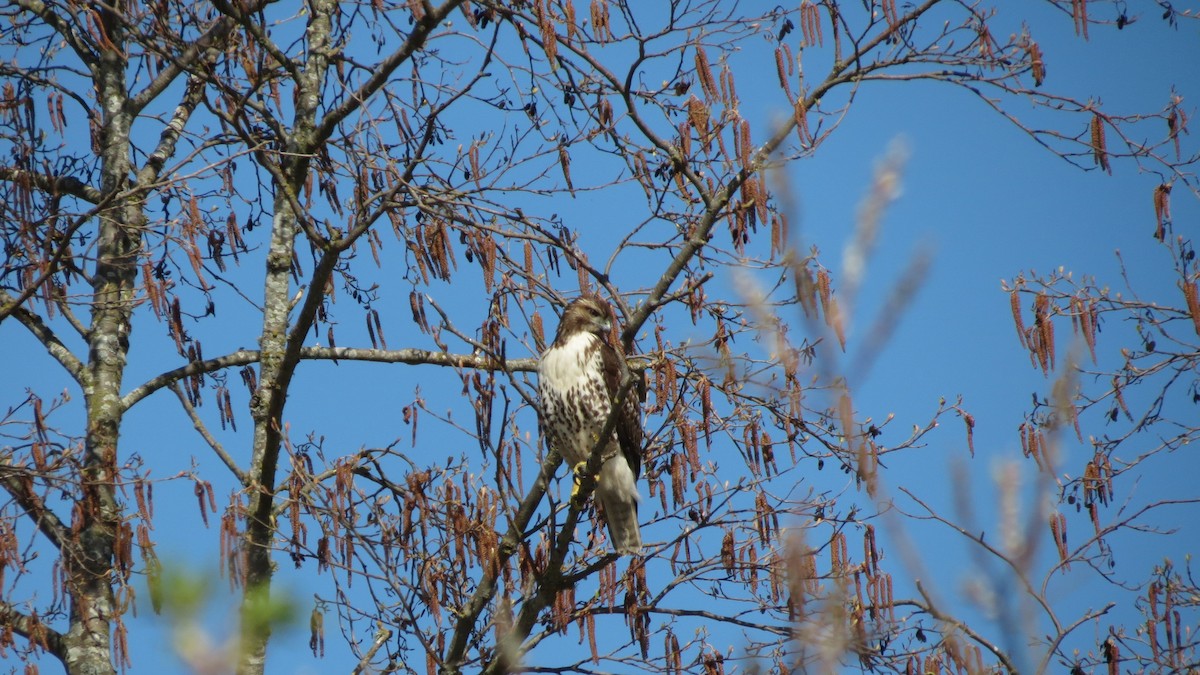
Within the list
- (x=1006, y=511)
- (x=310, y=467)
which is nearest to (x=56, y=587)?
(x=310, y=467)

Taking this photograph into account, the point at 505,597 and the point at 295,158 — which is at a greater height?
the point at 295,158

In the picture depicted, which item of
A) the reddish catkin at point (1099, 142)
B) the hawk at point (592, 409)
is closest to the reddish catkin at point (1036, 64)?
the reddish catkin at point (1099, 142)

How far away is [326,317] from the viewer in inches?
254

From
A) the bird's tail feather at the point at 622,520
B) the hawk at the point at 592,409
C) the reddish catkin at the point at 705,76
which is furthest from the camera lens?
the bird's tail feather at the point at 622,520

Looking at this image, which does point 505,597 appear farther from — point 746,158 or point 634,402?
point 746,158

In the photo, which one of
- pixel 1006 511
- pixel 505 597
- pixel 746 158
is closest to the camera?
pixel 1006 511

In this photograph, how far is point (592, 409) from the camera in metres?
6.15

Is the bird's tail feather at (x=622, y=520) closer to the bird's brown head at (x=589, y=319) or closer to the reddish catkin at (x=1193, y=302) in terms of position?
the bird's brown head at (x=589, y=319)

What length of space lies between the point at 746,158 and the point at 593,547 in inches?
82.7

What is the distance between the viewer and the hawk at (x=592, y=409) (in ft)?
20.2

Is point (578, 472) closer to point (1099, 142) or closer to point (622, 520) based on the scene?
point (622, 520)

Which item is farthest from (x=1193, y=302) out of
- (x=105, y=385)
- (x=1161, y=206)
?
(x=105, y=385)

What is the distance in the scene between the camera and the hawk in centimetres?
617

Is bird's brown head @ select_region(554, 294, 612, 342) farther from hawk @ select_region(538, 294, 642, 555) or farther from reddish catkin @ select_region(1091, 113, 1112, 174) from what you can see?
reddish catkin @ select_region(1091, 113, 1112, 174)
